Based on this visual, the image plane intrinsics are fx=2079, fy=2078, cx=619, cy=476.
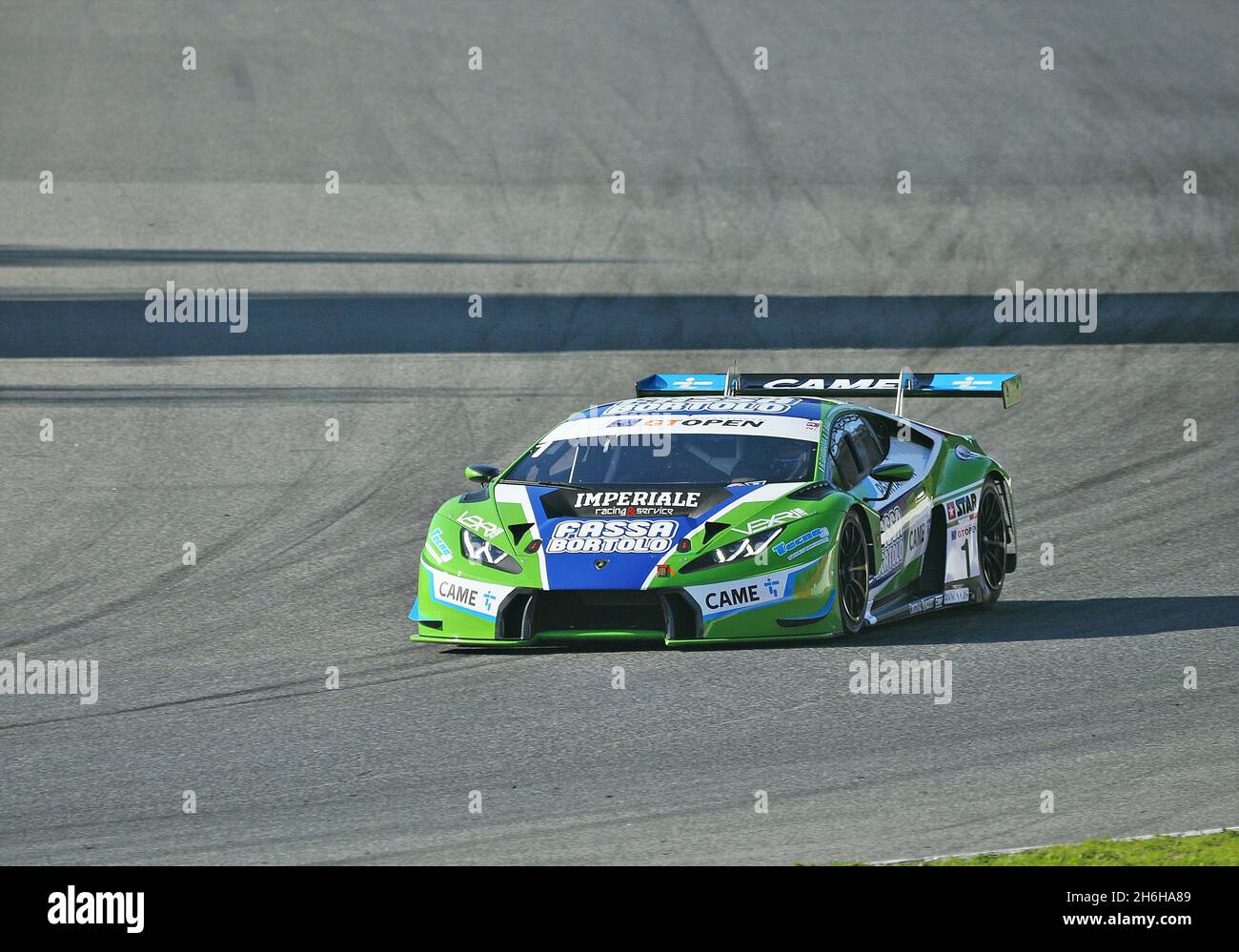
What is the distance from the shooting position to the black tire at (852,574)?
403 inches

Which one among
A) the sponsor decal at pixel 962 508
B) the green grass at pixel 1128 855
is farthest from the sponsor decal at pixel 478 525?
the green grass at pixel 1128 855

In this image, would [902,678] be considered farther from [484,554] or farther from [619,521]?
[484,554]

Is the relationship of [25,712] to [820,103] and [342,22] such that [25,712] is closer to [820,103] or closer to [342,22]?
[820,103]

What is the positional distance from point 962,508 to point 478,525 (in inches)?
116

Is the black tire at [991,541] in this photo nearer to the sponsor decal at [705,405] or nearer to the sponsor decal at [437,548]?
the sponsor decal at [705,405]

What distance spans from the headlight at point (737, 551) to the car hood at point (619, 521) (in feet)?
0.16

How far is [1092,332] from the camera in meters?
19.2

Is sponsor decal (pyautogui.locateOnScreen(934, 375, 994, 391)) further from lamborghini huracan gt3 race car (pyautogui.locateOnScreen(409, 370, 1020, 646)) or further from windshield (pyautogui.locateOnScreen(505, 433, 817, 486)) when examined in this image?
windshield (pyautogui.locateOnScreen(505, 433, 817, 486))

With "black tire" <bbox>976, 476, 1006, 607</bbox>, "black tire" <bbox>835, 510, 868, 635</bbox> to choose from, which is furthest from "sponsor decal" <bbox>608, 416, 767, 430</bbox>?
"black tire" <bbox>976, 476, 1006, 607</bbox>

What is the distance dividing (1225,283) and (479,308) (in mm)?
7372

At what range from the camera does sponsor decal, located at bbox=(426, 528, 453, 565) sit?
10430mm

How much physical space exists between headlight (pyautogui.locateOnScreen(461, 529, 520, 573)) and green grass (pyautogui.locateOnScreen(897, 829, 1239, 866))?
4055mm

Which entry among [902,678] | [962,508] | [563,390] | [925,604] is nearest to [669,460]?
[925,604]
